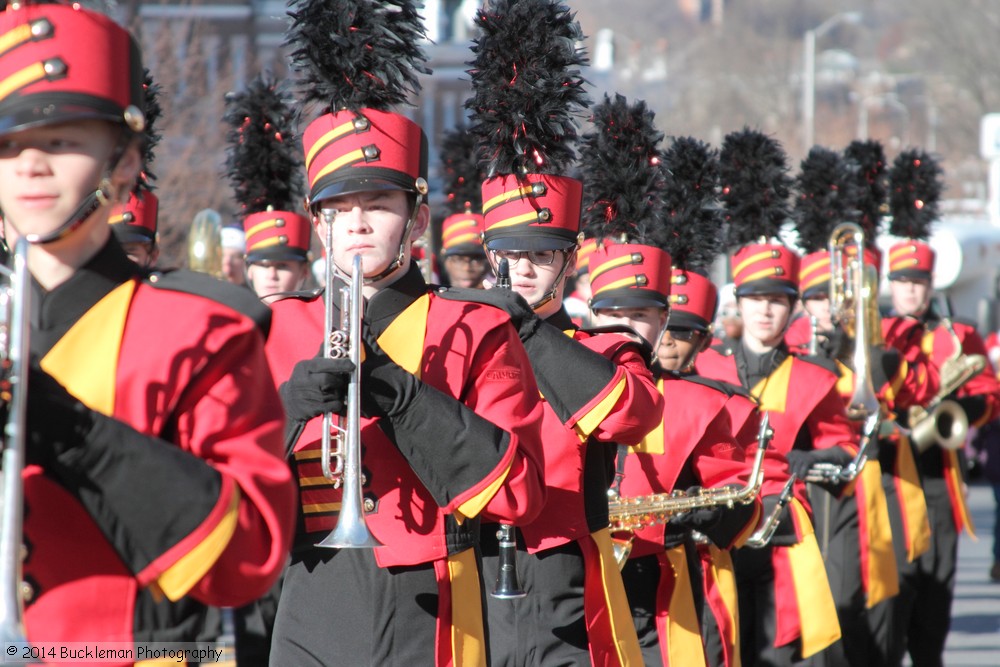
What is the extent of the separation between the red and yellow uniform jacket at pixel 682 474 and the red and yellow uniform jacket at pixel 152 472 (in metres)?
3.29

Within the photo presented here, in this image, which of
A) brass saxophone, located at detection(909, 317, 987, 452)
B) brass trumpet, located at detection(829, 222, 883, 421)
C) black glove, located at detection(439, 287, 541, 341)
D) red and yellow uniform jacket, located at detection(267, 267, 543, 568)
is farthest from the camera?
brass saxophone, located at detection(909, 317, 987, 452)

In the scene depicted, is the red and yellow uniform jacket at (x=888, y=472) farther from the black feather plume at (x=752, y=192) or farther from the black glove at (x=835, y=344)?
the black feather plume at (x=752, y=192)

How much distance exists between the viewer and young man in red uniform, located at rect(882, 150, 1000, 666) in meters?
9.49

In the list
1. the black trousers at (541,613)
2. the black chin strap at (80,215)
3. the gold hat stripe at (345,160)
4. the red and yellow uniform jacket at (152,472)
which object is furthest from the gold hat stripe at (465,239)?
the black chin strap at (80,215)

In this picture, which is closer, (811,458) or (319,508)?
(319,508)

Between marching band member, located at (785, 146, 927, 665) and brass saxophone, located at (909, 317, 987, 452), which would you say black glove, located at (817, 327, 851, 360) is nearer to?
marching band member, located at (785, 146, 927, 665)

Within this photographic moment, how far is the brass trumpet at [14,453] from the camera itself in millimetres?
2412

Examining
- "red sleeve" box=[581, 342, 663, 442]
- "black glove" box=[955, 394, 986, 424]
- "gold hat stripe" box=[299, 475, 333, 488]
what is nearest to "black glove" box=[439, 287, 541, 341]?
"red sleeve" box=[581, 342, 663, 442]

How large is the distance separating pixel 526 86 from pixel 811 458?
9.41ft

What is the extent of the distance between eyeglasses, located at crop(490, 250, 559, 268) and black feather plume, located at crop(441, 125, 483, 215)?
3953 mm

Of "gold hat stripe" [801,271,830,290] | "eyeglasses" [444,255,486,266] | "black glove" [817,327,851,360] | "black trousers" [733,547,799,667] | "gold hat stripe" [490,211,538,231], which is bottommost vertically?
"black trousers" [733,547,799,667]

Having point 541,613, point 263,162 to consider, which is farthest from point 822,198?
point 541,613

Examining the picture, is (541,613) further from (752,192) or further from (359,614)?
(752,192)

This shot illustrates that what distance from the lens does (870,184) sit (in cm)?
1070
